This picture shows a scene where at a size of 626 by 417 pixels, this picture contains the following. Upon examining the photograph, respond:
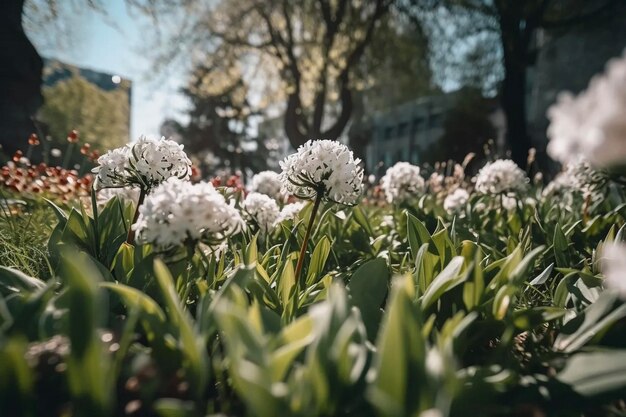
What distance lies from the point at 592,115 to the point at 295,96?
56.5 feet

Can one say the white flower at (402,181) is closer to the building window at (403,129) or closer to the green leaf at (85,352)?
the green leaf at (85,352)

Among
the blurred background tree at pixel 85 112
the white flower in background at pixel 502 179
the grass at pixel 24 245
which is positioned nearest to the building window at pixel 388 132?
the blurred background tree at pixel 85 112

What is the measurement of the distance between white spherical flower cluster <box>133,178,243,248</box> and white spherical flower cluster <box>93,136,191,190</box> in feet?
2.22

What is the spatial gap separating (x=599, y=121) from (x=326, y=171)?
1.34m

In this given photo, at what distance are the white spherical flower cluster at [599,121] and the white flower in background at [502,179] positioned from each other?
301 centimetres

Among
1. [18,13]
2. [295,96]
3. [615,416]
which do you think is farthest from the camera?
[295,96]

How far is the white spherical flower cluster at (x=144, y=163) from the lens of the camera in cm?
220

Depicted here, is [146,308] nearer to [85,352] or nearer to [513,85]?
[85,352]

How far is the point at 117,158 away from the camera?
2.25 m

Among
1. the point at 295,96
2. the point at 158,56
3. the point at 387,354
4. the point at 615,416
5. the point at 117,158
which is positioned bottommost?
the point at 615,416

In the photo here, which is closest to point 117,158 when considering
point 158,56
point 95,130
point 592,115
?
point 592,115

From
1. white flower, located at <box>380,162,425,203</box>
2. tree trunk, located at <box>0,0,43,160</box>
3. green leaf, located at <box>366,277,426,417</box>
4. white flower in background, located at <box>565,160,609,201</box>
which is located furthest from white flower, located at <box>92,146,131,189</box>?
tree trunk, located at <box>0,0,43,160</box>

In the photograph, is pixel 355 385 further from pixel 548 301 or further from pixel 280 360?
pixel 548 301

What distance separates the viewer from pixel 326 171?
215 cm
